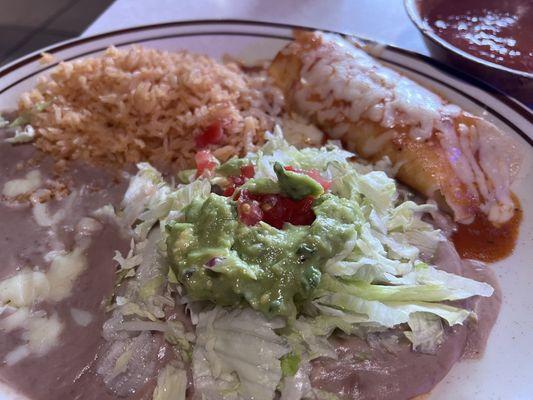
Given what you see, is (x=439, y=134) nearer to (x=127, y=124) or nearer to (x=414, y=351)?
(x=414, y=351)

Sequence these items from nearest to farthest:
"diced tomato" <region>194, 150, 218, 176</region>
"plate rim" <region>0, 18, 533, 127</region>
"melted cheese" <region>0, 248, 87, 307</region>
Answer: "melted cheese" <region>0, 248, 87, 307</region>, "diced tomato" <region>194, 150, 218, 176</region>, "plate rim" <region>0, 18, 533, 127</region>

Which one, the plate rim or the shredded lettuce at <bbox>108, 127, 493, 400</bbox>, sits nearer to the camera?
the shredded lettuce at <bbox>108, 127, 493, 400</bbox>

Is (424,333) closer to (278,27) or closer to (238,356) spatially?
(238,356)

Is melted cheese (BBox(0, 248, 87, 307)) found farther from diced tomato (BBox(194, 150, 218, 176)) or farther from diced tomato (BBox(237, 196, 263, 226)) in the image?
diced tomato (BBox(237, 196, 263, 226))

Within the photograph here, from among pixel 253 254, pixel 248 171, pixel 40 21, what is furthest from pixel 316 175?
pixel 40 21

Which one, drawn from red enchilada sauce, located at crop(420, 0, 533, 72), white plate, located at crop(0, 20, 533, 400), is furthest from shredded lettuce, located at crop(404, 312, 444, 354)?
red enchilada sauce, located at crop(420, 0, 533, 72)

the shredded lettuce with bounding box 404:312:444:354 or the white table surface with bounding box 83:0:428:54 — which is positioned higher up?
the white table surface with bounding box 83:0:428:54

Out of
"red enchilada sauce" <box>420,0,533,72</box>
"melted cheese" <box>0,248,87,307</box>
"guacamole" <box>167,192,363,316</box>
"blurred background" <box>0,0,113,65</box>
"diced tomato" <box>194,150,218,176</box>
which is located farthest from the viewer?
"blurred background" <box>0,0,113,65</box>
